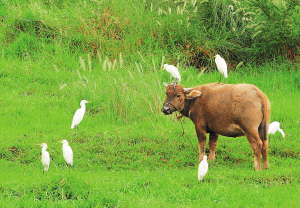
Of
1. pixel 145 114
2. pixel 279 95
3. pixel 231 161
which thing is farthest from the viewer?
pixel 279 95

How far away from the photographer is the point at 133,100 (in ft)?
34.0

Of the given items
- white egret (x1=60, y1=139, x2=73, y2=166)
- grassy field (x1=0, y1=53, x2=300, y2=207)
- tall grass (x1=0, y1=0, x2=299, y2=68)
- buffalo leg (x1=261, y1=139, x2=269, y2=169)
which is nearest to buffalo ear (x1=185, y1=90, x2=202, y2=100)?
grassy field (x1=0, y1=53, x2=300, y2=207)

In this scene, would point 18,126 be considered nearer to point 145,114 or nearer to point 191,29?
point 145,114

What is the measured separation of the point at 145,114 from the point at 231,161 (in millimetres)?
2733

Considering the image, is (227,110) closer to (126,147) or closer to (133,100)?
(126,147)

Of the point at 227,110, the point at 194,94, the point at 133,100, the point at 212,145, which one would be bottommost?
the point at 212,145

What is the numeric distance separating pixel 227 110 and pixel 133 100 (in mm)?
3359

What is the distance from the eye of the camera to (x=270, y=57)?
1398cm

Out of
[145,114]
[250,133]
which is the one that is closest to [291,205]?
[250,133]

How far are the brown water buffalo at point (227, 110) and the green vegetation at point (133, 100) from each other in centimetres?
56

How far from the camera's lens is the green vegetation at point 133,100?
620cm

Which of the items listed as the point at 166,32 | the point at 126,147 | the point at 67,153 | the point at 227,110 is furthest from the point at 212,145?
the point at 166,32

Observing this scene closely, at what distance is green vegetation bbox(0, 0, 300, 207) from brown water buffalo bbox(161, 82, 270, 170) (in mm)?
560

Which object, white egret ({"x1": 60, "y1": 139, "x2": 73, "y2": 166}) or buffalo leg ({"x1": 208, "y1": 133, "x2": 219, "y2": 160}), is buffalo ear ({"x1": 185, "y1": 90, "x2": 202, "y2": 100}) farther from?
white egret ({"x1": 60, "y1": 139, "x2": 73, "y2": 166})
